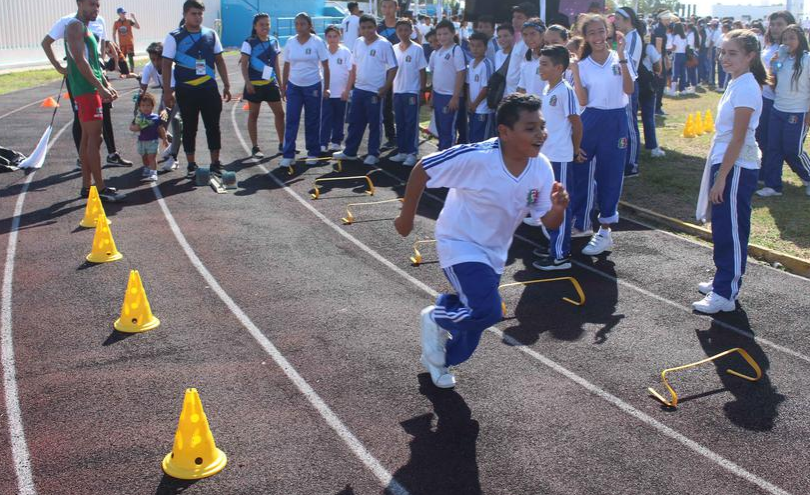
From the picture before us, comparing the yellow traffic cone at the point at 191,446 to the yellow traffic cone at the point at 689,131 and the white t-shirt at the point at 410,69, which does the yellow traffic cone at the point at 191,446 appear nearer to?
the white t-shirt at the point at 410,69

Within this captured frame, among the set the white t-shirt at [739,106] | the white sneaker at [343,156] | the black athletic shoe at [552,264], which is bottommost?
the black athletic shoe at [552,264]

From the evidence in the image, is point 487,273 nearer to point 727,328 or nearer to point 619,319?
point 619,319

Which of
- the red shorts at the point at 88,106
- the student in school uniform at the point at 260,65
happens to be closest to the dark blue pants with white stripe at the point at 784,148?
the student in school uniform at the point at 260,65

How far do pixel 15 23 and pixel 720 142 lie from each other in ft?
96.8

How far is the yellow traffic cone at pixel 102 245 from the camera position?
25.5ft

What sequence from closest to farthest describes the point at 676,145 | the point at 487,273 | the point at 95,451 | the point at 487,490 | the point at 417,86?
the point at 487,490
the point at 95,451
the point at 487,273
the point at 417,86
the point at 676,145

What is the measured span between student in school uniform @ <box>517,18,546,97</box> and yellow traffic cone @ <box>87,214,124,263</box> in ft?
15.8

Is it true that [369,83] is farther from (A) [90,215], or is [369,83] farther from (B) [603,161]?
(B) [603,161]

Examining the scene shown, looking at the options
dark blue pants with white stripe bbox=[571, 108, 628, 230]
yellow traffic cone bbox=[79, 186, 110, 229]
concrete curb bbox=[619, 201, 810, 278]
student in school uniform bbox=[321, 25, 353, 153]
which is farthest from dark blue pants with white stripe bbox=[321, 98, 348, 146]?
dark blue pants with white stripe bbox=[571, 108, 628, 230]

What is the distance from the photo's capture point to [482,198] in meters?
4.82

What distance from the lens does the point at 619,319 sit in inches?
261

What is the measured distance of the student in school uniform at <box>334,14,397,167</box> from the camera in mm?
12430

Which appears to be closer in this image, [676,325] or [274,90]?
[676,325]

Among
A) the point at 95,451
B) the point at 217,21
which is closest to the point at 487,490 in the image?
the point at 95,451
